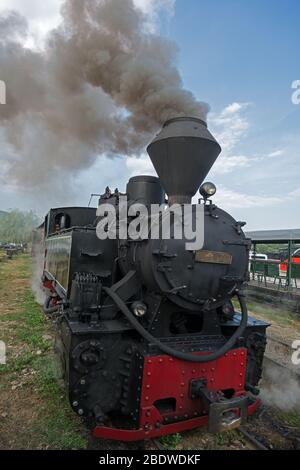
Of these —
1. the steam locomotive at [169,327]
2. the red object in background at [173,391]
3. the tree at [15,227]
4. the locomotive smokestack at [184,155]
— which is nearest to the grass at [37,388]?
the steam locomotive at [169,327]

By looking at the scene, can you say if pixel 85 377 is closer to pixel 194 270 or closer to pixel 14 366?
pixel 194 270

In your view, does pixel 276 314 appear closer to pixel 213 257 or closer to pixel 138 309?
pixel 213 257

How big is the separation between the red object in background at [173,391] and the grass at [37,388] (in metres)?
0.60

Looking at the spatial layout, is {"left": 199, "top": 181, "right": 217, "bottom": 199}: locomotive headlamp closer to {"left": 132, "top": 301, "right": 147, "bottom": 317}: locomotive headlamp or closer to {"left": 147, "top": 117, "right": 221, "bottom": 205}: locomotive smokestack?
{"left": 147, "top": 117, "right": 221, "bottom": 205}: locomotive smokestack

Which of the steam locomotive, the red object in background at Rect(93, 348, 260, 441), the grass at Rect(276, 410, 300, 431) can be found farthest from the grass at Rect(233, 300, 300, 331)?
the red object in background at Rect(93, 348, 260, 441)

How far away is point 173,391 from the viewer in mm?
3195

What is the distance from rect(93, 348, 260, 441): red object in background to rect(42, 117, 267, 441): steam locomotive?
0.01 meters

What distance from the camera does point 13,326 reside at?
732 centimetres

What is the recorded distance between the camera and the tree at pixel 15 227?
2662 inches

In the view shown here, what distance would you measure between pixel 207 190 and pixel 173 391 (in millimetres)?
2182

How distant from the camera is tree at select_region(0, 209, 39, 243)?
6762 centimetres

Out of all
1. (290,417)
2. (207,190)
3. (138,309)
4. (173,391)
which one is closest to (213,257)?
(207,190)

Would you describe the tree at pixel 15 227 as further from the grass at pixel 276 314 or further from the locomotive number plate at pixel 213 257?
the locomotive number plate at pixel 213 257
